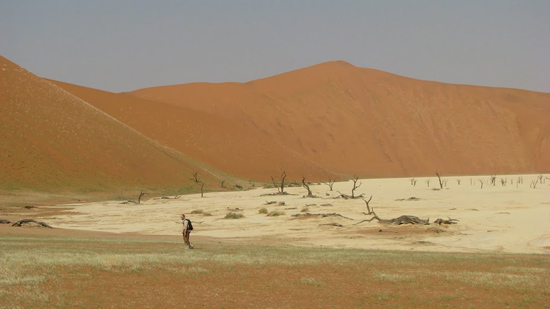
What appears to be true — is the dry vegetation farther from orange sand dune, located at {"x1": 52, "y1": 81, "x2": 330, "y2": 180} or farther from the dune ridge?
orange sand dune, located at {"x1": 52, "y1": 81, "x2": 330, "y2": 180}

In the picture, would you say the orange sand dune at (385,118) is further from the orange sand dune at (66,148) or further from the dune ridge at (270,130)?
the orange sand dune at (66,148)

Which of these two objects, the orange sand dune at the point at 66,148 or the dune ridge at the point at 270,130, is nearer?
the orange sand dune at the point at 66,148

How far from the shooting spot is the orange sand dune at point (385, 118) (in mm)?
145375

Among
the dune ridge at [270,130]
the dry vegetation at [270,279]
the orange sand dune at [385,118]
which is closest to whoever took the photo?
the dry vegetation at [270,279]

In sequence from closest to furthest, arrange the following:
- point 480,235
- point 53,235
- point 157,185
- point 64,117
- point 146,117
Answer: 1. point 480,235
2. point 53,235
3. point 157,185
4. point 64,117
5. point 146,117

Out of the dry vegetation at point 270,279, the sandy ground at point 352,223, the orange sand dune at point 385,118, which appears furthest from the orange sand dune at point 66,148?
the orange sand dune at point 385,118

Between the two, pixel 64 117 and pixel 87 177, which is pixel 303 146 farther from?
pixel 87 177

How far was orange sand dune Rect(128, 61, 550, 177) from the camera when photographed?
477 ft

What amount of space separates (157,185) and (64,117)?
15997mm

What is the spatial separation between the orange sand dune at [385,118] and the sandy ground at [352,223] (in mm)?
88280

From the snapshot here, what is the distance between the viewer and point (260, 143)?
406ft

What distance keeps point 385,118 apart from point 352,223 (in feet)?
416

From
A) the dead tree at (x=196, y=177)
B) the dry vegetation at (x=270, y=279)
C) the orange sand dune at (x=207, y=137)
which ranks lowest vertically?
the dry vegetation at (x=270, y=279)

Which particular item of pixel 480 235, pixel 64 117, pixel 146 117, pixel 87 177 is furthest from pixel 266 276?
pixel 146 117
